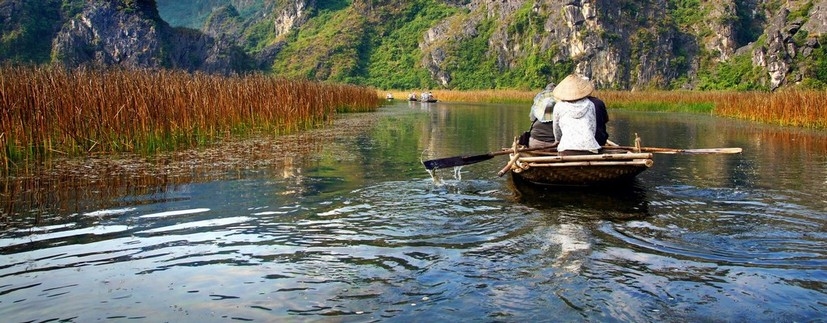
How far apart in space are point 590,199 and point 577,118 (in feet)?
4.28

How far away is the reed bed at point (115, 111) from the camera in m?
10.7

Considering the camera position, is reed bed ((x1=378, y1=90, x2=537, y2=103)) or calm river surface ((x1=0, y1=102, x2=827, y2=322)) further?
reed bed ((x1=378, y1=90, x2=537, y2=103))

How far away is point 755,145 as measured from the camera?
640 inches

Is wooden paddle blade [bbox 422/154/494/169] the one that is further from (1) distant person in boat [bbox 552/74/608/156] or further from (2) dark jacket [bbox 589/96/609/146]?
(2) dark jacket [bbox 589/96/609/146]

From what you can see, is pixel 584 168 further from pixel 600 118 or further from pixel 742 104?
pixel 742 104

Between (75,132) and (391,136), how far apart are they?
8.57 meters

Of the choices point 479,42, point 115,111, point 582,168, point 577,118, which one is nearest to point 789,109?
point 577,118

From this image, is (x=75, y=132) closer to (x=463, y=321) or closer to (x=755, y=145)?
(x=463, y=321)

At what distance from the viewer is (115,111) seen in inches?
481

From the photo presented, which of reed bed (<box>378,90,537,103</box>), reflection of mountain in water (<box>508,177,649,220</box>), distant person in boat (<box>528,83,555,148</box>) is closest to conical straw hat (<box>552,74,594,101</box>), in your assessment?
distant person in boat (<box>528,83,555,148</box>)

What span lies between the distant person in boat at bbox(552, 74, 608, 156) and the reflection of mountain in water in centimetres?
54

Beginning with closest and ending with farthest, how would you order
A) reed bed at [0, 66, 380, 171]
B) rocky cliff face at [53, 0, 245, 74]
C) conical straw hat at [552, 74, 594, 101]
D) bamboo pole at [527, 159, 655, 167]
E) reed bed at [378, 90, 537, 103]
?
bamboo pole at [527, 159, 655, 167] → conical straw hat at [552, 74, 594, 101] → reed bed at [0, 66, 380, 171] → reed bed at [378, 90, 537, 103] → rocky cliff face at [53, 0, 245, 74]

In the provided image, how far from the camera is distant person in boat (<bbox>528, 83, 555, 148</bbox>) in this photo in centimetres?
992

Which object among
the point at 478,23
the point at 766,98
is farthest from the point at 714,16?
the point at 766,98
